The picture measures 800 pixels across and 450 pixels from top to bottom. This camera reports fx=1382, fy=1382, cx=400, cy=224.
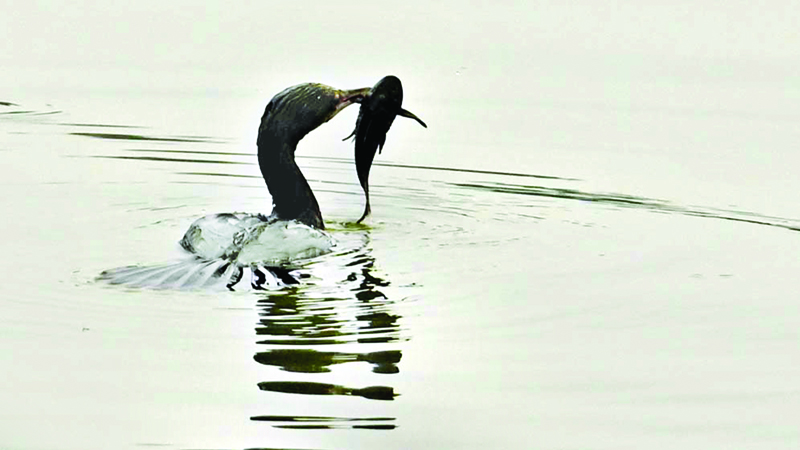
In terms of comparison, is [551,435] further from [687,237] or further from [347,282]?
[687,237]

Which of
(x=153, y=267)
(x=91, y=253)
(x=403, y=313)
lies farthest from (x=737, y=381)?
(x=91, y=253)

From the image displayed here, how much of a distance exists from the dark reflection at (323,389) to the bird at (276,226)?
6.00 ft

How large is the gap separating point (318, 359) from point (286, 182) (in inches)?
132

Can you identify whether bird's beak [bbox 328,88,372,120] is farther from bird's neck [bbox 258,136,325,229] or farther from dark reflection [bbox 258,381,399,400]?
dark reflection [bbox 258,381,399,400]

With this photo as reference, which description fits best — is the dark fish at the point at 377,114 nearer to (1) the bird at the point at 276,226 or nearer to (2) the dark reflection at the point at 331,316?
(1) the bird at the point at 276,226

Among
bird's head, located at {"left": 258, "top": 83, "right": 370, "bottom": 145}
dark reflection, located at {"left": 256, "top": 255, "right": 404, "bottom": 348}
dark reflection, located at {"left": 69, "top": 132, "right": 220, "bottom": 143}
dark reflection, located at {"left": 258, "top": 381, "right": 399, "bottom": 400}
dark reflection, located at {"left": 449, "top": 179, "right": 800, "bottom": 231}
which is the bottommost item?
dark reflection, located at {"left": 258, "top": 381, "right": 399, "bottom": 400}

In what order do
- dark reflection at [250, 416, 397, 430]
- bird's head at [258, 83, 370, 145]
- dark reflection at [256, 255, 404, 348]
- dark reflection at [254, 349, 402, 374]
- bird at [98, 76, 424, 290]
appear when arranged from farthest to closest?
bird's head at [258, 83, 370, 145] → bird at [98, 76, 424, 290] → dark reflection at [256, 255, 404, 348] → dark reflection at [254, 349, 402, 374] → dark reflection at [250, 416, 397, 430]

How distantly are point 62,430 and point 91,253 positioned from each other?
3.40 m

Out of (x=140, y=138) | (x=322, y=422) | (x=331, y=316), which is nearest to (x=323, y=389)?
(x=322, y=422)

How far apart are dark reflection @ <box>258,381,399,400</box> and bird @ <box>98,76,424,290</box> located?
183 cm

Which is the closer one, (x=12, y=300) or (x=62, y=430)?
(x=62, y=430)

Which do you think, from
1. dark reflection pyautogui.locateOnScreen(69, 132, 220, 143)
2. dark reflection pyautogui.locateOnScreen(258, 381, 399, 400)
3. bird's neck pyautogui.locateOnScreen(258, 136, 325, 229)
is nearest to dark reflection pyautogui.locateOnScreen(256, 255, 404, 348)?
dark reflection pyautogui.locateOnScreen(258, 381, 399, 400)

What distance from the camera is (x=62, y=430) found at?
501 cm

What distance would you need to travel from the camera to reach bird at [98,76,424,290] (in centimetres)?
755
